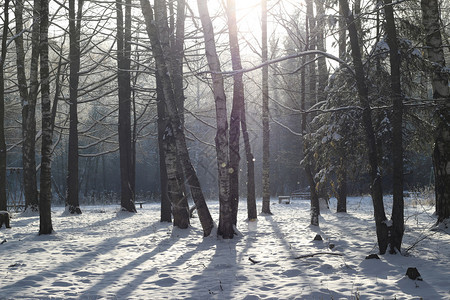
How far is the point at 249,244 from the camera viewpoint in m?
8.47

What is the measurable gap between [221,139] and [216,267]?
345 centimetres

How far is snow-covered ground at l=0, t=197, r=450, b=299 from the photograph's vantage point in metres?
4.88

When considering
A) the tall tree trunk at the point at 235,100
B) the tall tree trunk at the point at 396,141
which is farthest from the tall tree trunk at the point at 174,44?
the tall tree trunk at the point at 396,141

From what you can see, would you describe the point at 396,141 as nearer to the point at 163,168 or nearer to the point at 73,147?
the point at 163,168

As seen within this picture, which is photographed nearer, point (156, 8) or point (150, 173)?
point (156, 8)

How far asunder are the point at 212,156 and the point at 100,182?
57.4 feet

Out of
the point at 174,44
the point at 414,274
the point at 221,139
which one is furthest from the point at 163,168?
the point at 414,274

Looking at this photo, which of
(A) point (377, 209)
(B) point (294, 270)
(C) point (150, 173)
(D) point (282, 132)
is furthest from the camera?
(C) point (150, 173)

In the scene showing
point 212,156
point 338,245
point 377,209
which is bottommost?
point 338,245

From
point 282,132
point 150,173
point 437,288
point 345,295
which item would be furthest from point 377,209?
point 150,173

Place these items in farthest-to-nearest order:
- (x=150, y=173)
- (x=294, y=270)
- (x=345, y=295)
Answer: (x=150, y=173), (x=294, y=270), (x=345, y=295)

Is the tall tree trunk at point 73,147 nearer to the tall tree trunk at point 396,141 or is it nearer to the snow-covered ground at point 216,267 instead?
the snow-covered ground at point 216,267

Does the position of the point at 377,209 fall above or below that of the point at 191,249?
above

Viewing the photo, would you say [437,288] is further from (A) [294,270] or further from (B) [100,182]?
(B) [100,182]
